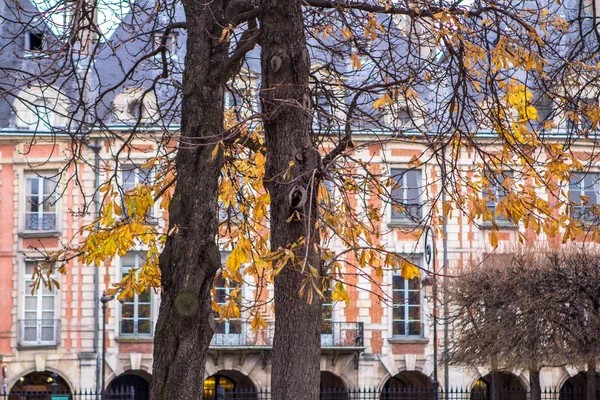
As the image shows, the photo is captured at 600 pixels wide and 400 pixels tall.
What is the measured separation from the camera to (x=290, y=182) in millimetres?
6766

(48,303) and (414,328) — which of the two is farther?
(414,328)

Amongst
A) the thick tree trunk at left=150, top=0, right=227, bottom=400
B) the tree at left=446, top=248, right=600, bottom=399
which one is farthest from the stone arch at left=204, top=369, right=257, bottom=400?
the thick tree trunk at left=150, top=0, right=227, bottom=400

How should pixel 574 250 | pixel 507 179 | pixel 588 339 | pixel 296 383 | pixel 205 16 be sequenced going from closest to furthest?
pixel 296 383
pixel 507 179
pixel 205 16
pixel 588 339
pixel 574 250

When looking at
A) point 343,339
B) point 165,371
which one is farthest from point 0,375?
point 165,371

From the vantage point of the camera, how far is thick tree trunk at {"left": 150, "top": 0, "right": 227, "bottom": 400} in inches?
325

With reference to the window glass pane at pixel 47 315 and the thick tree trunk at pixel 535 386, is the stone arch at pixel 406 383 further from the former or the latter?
the window glass pane at pixel 47 315

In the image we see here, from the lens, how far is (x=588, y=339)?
21719 mm

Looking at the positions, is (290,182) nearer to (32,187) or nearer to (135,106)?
(135,106)

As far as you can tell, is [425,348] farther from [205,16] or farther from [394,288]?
[205,16]

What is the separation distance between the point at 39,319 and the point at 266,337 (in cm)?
619

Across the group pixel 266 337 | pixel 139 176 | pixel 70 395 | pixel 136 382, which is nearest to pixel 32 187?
pixel 136 382

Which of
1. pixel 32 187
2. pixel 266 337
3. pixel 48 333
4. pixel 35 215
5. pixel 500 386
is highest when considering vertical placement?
pixel 32 187

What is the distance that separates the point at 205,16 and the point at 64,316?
20889 mm

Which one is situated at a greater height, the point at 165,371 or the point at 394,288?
the point at 394,288
